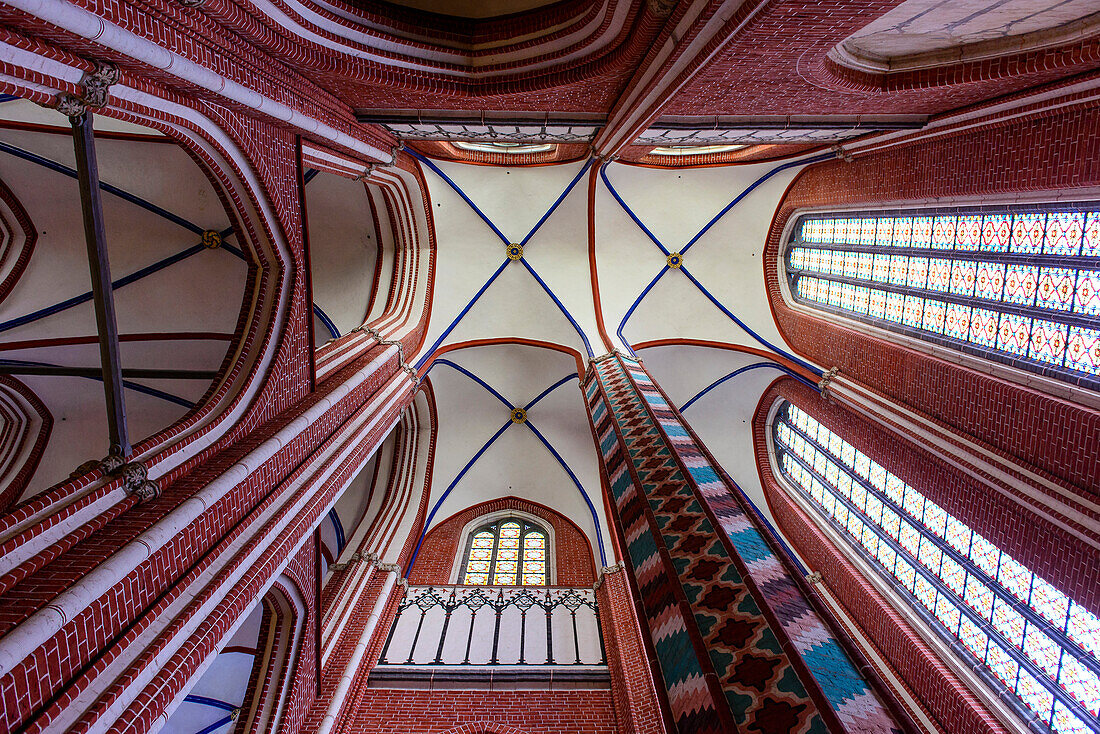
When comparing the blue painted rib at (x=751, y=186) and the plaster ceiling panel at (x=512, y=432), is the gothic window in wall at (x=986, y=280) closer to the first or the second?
the blue painted rib at (x=751, y=186)

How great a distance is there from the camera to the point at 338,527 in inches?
479

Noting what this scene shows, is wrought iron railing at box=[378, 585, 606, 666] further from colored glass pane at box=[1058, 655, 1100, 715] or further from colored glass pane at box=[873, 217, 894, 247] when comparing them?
colored glass pane at box=[873, 217, 894, 247]

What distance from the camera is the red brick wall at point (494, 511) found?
439 inches

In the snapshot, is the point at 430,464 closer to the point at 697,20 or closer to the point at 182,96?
the point at 182,96

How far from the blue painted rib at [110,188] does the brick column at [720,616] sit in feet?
29.7

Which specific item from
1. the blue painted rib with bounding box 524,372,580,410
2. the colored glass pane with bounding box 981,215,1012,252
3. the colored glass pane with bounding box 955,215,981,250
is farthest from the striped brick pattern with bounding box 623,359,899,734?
the blue painted rib with bounding box 524,372,580,410

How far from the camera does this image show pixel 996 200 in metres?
7.32

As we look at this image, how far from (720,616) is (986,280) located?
6.49 m

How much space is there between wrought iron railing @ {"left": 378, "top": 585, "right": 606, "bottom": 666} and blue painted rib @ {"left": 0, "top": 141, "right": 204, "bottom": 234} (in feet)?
24.7

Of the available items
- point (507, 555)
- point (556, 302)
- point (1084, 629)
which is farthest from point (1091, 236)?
point (507, 555)

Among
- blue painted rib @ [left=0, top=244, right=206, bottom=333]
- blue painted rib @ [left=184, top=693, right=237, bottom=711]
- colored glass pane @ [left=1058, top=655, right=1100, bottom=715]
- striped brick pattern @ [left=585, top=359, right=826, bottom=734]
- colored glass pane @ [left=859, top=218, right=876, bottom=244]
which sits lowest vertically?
blue painted rib @ [left=184, top=693, right=237, bottom=711]

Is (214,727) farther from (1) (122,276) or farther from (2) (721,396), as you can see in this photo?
(2) (721,396)

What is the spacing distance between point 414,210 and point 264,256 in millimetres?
5620

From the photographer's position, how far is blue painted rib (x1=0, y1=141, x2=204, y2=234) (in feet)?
30.7
